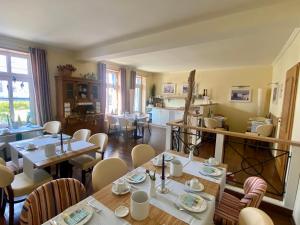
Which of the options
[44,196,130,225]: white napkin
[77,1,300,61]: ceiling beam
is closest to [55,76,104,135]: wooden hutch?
[77,1,300,61]: ceiling beam

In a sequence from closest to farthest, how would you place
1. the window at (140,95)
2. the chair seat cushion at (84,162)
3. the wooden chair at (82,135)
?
the chair seat cushion at (84,162), the wooden chair at (82,135), the window at (140,95)

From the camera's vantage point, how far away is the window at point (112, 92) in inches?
239

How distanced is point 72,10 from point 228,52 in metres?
3.58

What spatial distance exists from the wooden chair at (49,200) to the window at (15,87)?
3.09 meters

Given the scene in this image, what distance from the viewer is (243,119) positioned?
6.28 metres

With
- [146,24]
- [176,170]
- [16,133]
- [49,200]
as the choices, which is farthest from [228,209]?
[16,133]

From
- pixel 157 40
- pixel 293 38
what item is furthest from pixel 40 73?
pixel 293 38

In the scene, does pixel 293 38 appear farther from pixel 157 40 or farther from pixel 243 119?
pixel 243 119

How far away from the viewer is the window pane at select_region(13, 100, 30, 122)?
12.6 feet

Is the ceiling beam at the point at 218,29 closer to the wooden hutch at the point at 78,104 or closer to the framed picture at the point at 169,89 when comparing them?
the wooden hutch at the point at 78,104

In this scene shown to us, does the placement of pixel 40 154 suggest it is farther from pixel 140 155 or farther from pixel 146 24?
pixel 146 24

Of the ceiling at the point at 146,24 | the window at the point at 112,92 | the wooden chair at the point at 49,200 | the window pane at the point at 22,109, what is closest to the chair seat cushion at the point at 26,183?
the wooden chair at the point at 49,200

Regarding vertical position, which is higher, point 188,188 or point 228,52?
point 228,52

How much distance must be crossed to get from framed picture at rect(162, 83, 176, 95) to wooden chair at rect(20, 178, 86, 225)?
22.4ft
